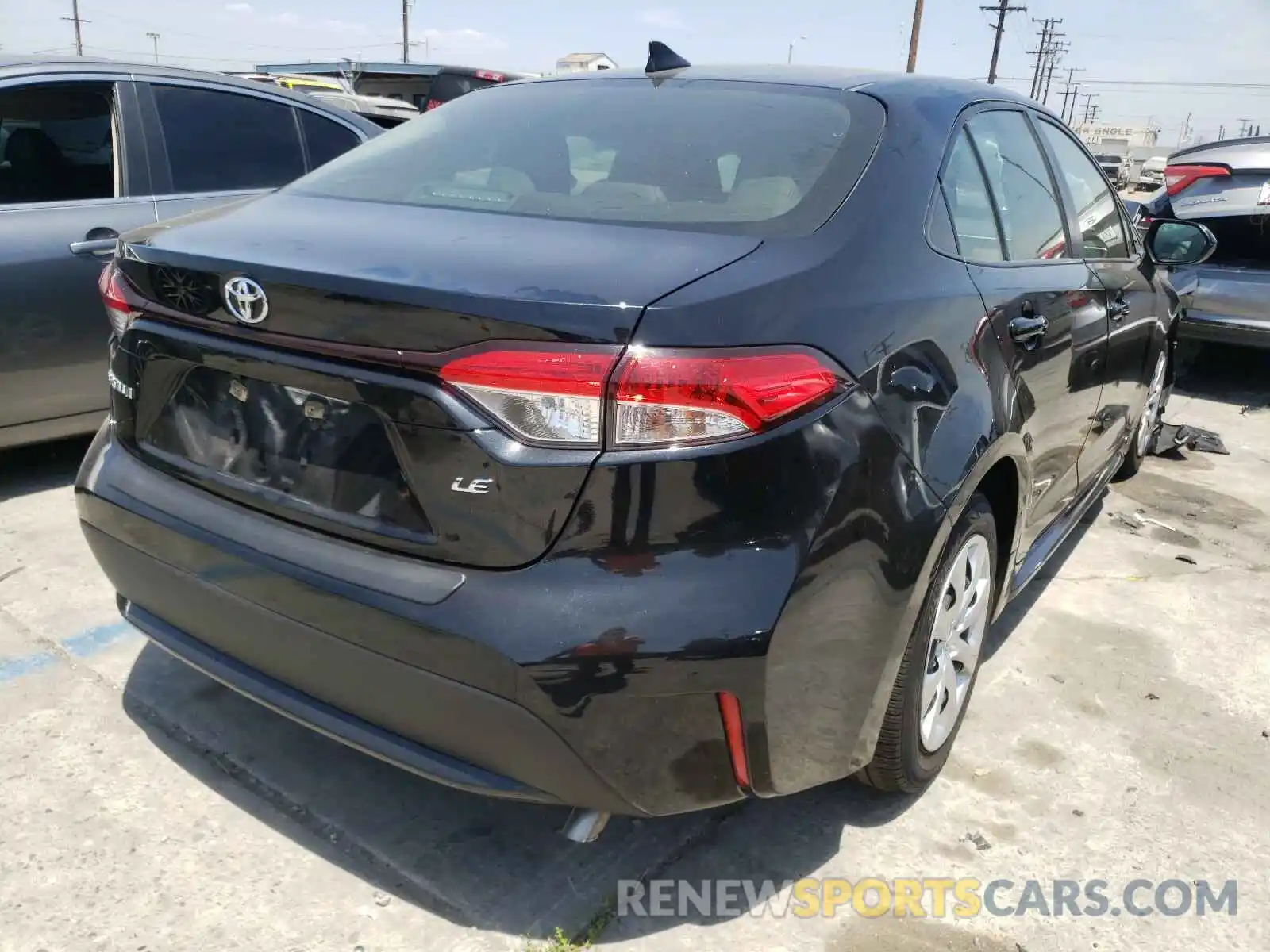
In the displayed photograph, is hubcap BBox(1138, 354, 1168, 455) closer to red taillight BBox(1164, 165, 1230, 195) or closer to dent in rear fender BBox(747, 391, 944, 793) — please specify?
red taillight BBox(1164, 165, 1230, 195)

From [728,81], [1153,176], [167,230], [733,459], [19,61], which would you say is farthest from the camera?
[1153,176]

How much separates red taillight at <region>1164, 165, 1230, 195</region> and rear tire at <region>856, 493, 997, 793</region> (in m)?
5.30

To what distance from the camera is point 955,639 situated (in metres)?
2.50

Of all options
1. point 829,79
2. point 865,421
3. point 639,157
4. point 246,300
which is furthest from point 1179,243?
point 246,300

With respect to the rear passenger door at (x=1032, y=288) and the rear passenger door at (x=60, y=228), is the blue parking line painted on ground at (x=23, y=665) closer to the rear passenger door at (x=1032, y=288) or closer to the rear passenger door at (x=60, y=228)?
the rear passenger door at (x=60, y=228)

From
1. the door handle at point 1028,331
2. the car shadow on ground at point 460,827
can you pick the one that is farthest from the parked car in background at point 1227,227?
the car shadow on ground at point 460,827

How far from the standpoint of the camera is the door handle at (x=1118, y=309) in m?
3.29

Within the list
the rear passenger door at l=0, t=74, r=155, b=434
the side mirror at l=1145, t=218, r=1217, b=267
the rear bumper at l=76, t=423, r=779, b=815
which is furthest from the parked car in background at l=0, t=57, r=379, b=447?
the side mirror at l=1145, t=218, r=1217, b=267

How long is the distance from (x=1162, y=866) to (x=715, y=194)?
1.80 m

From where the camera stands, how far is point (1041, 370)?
2.64 m

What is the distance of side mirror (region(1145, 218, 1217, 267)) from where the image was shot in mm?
3977

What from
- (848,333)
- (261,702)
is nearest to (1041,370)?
(848,333)

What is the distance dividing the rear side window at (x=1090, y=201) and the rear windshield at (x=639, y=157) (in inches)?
49.1

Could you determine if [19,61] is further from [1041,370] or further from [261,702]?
[1041,370]
